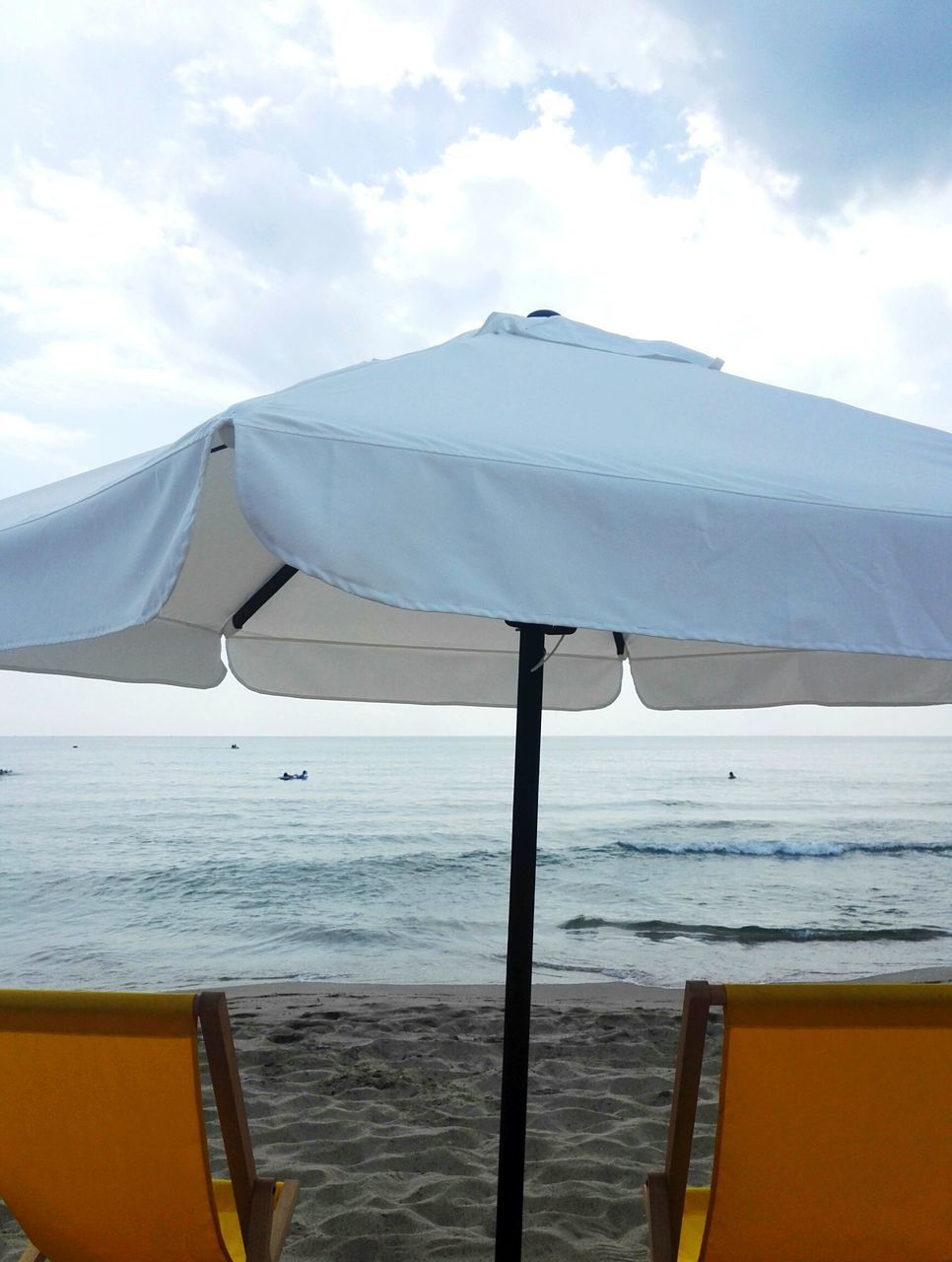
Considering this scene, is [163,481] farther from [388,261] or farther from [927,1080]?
[388,261]

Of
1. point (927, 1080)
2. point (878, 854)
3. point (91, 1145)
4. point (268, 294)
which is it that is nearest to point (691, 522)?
point (927, 1080)

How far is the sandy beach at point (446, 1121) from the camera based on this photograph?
2840mm

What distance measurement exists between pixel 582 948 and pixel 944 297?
25.7 ft

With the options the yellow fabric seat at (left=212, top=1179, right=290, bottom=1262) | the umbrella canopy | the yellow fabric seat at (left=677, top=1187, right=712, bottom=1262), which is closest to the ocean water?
the yellow fabric seat at (left=677, top=1187, right=712, bottom=1262)

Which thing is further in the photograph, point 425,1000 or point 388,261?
point 388,261

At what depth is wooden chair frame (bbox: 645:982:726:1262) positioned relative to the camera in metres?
1.47

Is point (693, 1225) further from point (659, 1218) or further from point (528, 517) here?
point (528, 517)

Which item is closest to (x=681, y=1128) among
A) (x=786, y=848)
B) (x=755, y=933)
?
(x=755, y=933)

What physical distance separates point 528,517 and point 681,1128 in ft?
3.51

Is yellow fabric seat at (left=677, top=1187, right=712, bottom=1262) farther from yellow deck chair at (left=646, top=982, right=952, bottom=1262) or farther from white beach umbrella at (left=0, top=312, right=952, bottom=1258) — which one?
white beach umbrella at (left=0, top=312, right=952, bottom=1258)

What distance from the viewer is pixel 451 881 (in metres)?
15.2

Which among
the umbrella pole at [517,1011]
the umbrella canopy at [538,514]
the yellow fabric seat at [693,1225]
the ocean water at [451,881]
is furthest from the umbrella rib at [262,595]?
the ocean water at [451,881]

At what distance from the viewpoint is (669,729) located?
96.4 metres

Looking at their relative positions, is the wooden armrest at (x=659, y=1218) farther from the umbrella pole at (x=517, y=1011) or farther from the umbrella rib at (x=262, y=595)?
the umbrella rib at (x=262, y=595)
